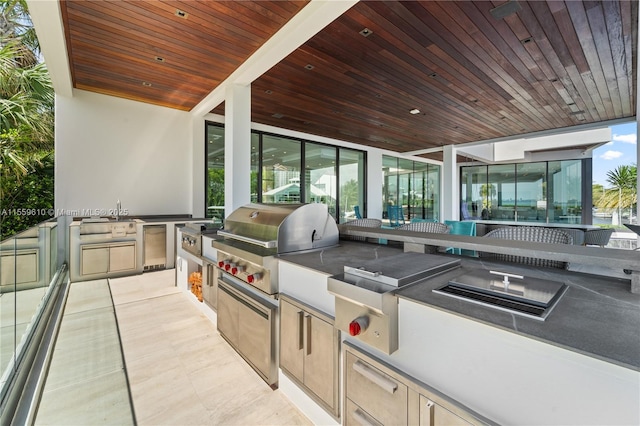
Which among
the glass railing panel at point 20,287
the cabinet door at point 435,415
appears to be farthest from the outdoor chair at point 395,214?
the cabinet door at point 435,415

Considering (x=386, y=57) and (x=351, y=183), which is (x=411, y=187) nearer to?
(x=351, y=183)

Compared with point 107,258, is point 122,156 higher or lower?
higher

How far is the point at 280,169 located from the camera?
657 cm

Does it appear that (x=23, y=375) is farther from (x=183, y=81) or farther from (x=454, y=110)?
(x=454, y=110)

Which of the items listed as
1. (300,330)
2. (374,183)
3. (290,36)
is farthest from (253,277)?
(374,183)

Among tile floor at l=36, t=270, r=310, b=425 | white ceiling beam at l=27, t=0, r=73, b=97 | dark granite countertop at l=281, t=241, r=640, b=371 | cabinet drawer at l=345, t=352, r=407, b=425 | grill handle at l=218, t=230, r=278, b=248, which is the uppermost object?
white ceiling beam at l=27, t=0, r=73, b=97

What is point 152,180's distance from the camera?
5.37 metres

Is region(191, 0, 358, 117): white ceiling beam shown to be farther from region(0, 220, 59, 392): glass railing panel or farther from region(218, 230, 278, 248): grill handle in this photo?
region(0, 220, 59, 392): glass railing panel

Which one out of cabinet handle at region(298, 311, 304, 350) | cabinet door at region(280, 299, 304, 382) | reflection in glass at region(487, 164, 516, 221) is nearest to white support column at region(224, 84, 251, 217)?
cabinet door at region(280, 299, 304, 382)

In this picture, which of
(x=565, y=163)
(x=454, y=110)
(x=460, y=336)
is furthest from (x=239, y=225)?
(x=565, y=163)

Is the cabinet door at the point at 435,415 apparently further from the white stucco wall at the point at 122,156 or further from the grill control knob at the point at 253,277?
the white stucco wall at the point at 122,156

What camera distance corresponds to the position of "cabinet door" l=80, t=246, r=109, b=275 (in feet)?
14.1

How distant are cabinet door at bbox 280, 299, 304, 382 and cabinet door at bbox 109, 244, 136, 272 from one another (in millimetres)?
4040

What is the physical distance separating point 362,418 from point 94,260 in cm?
482
